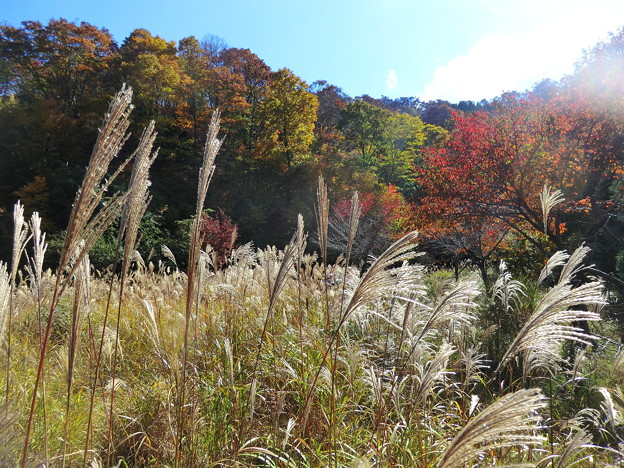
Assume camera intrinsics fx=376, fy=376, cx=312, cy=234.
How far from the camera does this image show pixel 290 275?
14.9ft

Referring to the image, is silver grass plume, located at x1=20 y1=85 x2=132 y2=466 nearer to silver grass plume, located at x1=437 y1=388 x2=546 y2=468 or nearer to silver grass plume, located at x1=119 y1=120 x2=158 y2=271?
silver grass plume, located at x1=119 y1=120 x2=158 y2=271

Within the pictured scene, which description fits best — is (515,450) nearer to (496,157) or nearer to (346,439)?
(346,439)

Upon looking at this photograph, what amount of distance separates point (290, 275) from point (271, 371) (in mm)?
1900

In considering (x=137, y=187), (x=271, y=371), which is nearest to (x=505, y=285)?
(x=271, y=371)

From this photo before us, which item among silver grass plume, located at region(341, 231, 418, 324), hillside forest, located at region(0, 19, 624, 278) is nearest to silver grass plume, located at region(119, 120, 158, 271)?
silver grass plume, located at region(341, 231, 418, 324)

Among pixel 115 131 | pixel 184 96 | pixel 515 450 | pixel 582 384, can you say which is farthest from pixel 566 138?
pixel 184 96

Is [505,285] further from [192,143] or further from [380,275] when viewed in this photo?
[192,143]

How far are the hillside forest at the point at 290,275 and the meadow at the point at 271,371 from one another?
18 mm

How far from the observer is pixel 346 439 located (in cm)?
211

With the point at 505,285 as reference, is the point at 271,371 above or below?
below

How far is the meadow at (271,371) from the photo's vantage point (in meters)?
1.01

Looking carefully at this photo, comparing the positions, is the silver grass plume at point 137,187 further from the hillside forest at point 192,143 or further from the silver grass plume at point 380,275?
the hillside forest at point 192,143

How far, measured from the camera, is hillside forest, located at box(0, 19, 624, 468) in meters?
1.32

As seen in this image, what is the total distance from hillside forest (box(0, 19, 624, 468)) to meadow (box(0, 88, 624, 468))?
18 millimetres
